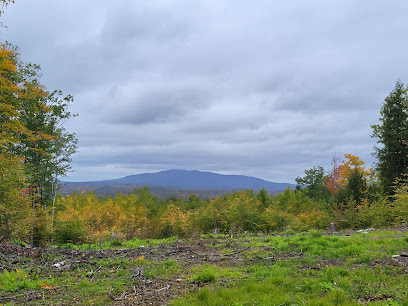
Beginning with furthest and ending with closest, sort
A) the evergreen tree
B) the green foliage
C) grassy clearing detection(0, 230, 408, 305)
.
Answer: the green foliage → the evergreen tree → grassy clearing detection(0, 230, 408, 305)

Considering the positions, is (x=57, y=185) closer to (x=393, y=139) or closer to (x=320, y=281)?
(x=320, y=281)

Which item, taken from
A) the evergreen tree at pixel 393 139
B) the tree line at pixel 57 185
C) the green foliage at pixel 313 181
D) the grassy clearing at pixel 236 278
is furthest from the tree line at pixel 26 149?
the green foliage at pixel 313 181

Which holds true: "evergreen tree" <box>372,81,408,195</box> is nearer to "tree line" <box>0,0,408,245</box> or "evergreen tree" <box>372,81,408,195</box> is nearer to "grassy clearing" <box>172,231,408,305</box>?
"tree line" <box>0,0,408,245</box>

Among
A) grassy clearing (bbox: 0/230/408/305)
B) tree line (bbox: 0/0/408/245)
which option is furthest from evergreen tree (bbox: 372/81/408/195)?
grassy clearing (bbox: 0/230/408/305)

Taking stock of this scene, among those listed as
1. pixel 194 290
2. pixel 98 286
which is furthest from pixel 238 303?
pixel 98 286

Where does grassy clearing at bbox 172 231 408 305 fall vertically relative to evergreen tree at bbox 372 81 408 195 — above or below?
below

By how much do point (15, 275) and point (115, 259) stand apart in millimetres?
3563

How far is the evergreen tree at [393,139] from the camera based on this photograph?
30.4 meters

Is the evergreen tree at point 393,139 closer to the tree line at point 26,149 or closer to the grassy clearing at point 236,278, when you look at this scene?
the grassy clearing at point 236,278

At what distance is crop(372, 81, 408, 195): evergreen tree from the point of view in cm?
3037

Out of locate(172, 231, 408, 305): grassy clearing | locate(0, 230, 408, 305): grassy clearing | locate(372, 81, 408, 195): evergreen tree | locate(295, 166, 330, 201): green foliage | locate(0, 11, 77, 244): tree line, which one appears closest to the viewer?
locate(172, 231, 408, 305): grassy clearing

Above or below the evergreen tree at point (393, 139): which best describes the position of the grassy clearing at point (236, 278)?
below

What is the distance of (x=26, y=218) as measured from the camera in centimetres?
2011

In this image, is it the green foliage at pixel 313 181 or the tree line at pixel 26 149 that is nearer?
the tree line at pixel 26 149
